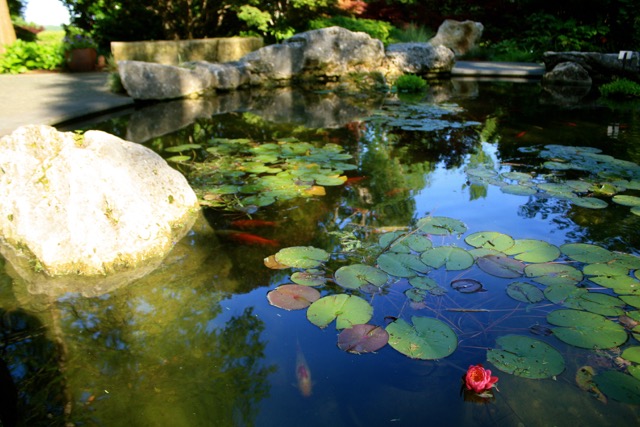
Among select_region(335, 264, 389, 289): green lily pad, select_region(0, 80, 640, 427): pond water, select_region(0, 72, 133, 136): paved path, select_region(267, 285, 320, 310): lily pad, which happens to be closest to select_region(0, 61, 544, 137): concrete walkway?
select_region(0, 72, 133, 136): paved path

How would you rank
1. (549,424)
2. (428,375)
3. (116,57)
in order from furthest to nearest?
(116,57) → (428,375) → (549,424)

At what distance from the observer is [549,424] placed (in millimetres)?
1275

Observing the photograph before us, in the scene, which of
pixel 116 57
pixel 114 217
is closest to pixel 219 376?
pixel 114 217

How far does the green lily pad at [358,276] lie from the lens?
1925mm

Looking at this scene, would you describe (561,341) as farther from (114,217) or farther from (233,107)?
(233,107)

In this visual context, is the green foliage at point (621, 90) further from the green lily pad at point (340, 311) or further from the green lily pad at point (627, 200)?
the green lily pad at point (340, 311)

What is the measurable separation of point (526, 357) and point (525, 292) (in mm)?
425

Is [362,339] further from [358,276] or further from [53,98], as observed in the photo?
[53,98]

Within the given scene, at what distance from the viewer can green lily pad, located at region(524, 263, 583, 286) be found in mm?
1929

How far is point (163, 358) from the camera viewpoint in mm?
1548

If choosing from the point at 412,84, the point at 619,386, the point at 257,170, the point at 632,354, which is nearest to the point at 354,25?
the point at 412,84

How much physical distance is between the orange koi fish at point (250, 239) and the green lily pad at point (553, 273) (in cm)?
121

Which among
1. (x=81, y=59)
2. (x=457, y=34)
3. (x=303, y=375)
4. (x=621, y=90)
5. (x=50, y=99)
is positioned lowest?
(x=303, y=375)

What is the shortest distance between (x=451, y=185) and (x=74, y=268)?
2404mm
